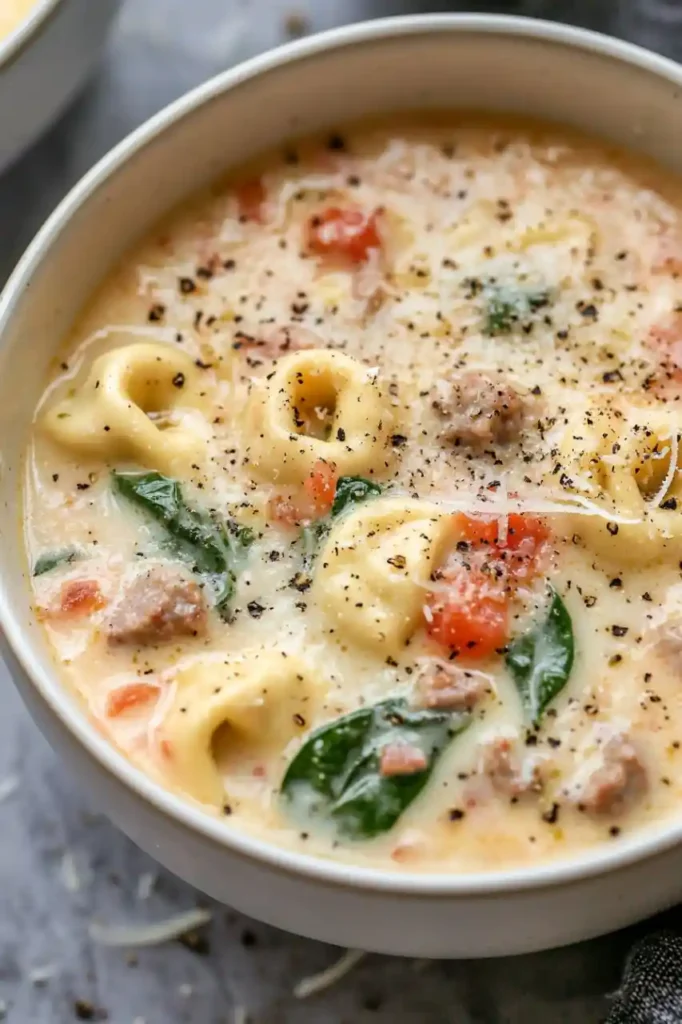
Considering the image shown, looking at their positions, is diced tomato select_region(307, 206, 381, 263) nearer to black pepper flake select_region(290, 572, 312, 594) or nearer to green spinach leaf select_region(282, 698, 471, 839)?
black pepper flake select_region(290, 572, 312, 594)

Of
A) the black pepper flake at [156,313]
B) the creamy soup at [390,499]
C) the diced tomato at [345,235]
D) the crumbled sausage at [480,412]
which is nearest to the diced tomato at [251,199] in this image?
the creamy soup at [390,499]

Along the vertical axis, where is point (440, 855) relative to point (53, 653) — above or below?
above

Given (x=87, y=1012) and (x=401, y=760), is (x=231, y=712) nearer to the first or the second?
(x=401, y=760)

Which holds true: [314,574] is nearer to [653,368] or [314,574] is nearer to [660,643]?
[660,643]

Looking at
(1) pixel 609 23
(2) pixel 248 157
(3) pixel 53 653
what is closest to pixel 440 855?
(3) pixel 53 653

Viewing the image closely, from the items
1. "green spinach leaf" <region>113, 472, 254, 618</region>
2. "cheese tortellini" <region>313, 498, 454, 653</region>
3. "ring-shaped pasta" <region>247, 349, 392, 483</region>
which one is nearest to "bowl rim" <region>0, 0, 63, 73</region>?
"ring-shaped pasta" <region>247, 349, 392, 483</region>

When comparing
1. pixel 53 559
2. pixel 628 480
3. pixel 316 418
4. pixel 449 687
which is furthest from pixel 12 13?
pixel 449 687
